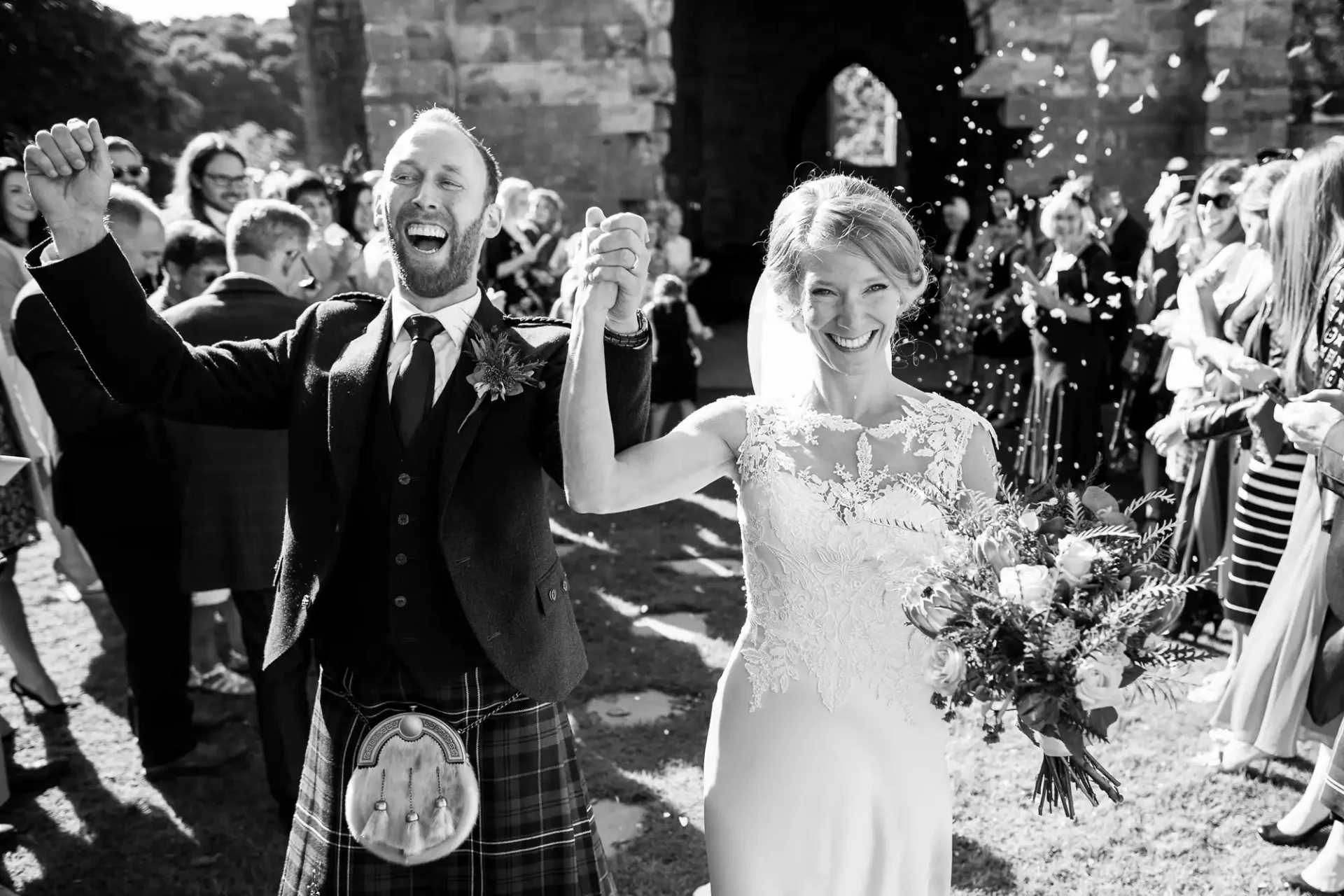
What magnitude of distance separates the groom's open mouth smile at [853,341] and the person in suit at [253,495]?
85.6 inches

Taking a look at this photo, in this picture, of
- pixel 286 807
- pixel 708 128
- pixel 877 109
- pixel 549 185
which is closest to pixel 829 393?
pixel 286 807

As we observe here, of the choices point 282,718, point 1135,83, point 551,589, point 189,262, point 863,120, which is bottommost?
point 282,718

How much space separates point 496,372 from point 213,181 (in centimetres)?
365

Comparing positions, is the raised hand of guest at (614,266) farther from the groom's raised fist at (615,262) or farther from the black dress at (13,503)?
the black dress at (13,503)

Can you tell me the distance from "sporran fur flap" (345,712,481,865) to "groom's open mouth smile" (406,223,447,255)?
37.4 inches

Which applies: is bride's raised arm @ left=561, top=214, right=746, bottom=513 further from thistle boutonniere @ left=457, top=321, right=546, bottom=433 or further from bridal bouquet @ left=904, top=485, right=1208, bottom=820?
bridal bouquet @ left=904, top=485, right=1208, bottom=820

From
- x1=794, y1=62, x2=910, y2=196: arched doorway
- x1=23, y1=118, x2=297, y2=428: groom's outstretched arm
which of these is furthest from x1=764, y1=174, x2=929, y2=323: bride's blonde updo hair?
x1=794, y1=62, x2=910, y2=196: arched doorway

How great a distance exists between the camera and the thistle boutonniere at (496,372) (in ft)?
7.44

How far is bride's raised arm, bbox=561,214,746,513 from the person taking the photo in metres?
2.04

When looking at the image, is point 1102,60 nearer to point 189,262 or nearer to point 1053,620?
point 189,262

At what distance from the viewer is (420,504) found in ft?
7.53

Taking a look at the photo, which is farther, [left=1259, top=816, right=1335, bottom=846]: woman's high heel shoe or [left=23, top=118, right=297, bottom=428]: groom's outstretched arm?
[left=1259, top=816, right=1335, bottom=846]: woman's high heel shoe

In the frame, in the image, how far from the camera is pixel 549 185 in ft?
37.9

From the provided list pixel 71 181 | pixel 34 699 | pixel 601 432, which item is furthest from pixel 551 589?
pixel 34 699
